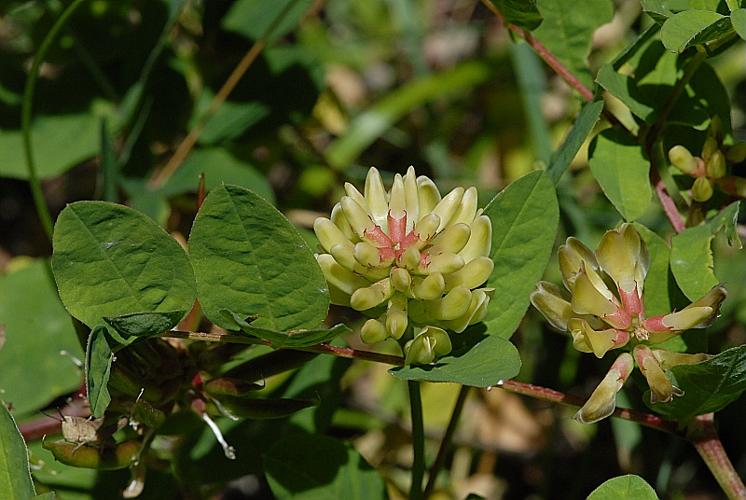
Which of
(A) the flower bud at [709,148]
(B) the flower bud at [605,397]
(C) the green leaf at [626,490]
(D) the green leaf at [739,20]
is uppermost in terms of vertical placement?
(D) the green leaf at [739,20]

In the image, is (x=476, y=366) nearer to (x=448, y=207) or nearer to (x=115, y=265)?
(x=448, y=207)

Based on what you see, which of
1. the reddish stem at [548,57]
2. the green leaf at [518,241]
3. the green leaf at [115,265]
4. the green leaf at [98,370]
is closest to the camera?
the green leaf at [98,370]

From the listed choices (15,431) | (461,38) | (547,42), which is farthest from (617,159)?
(461,38)

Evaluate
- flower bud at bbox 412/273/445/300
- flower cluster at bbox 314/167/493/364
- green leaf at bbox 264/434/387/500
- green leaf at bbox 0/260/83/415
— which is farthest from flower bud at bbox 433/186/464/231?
green leaf at bbox 0/260/83/415

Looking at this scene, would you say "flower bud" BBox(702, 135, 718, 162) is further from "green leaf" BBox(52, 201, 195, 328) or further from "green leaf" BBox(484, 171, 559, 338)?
"green leaf" BBox(52, 201, 195, 328)

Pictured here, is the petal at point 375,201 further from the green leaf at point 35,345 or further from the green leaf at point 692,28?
the green leaf at point 35,345

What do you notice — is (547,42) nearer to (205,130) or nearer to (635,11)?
(205,130)

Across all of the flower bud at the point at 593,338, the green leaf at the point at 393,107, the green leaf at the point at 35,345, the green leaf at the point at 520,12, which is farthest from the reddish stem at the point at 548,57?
the green leaf at the point at 393,107
